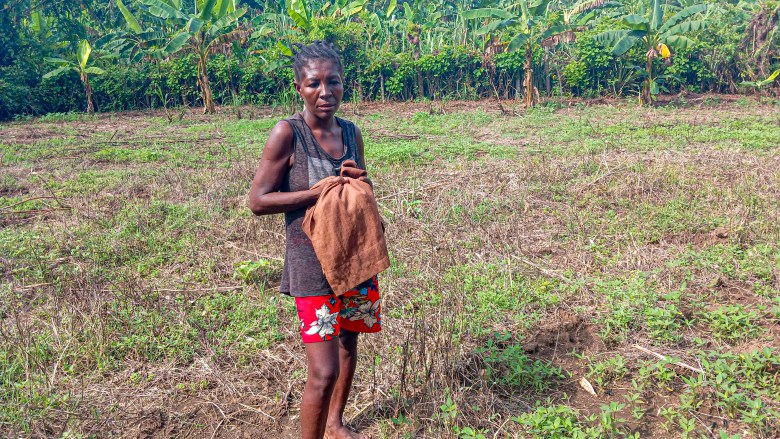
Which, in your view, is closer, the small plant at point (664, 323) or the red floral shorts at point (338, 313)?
the red floral shorts at point (338, 313)

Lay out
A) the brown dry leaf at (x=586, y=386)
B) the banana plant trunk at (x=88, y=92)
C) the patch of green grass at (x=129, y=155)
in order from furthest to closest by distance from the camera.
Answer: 1. the banana plant trunk at (x=88, y=92)
2. the patch of green grass at (x=129, y=155)
3. the brown dry leaf at (x=586, y=386)

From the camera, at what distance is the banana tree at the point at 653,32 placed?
12336 millimetres

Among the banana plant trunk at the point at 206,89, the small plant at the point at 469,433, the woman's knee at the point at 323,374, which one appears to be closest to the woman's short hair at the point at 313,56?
the woman's knee at the point at 323,374

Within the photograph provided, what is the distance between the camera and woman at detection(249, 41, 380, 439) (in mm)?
2205

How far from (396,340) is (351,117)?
10.2 m

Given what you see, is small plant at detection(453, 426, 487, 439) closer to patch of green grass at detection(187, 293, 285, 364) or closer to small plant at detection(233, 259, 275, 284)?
patch of green grass at detection(187, 293, 285, 364)

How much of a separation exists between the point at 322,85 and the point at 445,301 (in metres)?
1.65

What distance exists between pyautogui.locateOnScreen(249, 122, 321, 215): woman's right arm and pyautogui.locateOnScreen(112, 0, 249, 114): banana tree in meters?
12.1

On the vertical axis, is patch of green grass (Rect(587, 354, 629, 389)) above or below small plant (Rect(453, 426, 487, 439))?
below

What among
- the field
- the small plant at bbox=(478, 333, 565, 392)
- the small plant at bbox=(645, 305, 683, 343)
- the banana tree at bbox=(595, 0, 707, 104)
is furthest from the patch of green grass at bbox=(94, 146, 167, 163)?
the banana tree at bbox=(595, 0, 707, 104)

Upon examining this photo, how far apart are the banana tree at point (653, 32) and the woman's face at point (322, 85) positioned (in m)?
11.7

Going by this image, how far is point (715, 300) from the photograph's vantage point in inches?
151

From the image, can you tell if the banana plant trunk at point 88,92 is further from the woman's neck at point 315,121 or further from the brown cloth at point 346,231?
the brown cloth at point 346,231

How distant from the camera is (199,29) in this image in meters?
13.4
